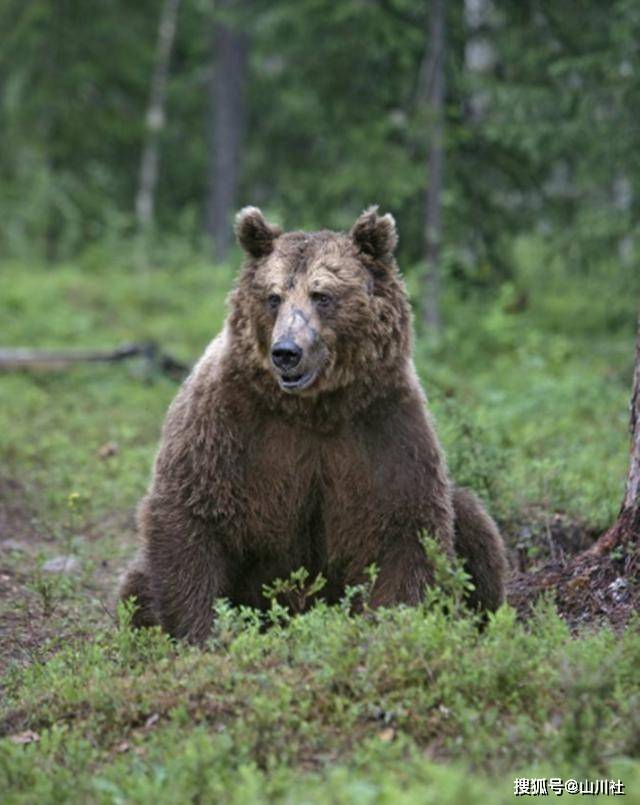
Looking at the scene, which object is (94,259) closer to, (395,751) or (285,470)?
(285,470)

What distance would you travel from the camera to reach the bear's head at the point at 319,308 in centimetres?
606

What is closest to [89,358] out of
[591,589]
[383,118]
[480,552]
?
[383,118]

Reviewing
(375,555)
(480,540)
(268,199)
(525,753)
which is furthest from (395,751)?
(268,199)

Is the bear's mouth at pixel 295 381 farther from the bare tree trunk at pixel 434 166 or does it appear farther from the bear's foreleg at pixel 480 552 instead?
the bare tree trunk at pixel 434 166

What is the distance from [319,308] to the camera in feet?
20.4

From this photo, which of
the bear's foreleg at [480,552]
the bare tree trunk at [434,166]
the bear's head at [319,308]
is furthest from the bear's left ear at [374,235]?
the bare tree trunk at [434,166]

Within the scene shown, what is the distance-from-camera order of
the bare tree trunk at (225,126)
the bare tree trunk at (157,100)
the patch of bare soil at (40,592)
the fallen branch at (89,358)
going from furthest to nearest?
the bare tree trunk at (157,100), the bare tree trunk at (225,126), the fallen branch at (89,358), the patch of bare soil at (40,592)

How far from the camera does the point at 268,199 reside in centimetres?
2814

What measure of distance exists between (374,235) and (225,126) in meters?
17.7

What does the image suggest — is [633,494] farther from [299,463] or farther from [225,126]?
[225,126]

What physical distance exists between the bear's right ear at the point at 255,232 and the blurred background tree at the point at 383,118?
7.91 m

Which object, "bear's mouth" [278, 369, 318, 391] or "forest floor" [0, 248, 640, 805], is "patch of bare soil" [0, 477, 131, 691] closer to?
"forest floor" [0, 248, 640, 805]

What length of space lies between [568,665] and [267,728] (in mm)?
1107

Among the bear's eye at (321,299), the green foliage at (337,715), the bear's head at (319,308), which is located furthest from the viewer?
the bear's eye at (321,299)
